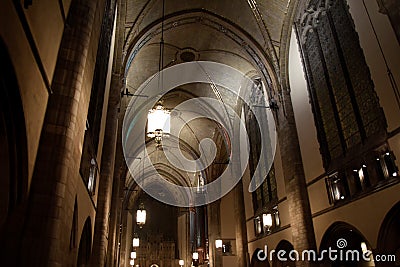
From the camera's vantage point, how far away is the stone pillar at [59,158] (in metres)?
3.55

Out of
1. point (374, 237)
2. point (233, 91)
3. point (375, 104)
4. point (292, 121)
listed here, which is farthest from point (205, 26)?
point (374, 237)

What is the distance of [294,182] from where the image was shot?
35.6ft

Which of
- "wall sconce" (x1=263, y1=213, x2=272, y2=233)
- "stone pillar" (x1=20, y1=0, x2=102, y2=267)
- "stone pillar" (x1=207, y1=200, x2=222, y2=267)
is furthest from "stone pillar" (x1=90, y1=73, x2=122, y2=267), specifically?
"stone pillar" (x1=207, y1=200, x2=222, y2=267)

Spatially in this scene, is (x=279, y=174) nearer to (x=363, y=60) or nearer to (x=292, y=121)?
(x=292, y=121)

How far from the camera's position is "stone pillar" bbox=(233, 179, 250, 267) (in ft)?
50.7

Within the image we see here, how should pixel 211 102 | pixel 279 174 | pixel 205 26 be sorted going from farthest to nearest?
1. pixel 211 102
2. pixel 205 26
3. pixel 279 174

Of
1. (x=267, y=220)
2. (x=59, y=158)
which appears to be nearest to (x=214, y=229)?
(x=267, y=220)

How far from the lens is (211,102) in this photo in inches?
710

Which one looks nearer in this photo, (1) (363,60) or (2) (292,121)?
(1) (363,60)

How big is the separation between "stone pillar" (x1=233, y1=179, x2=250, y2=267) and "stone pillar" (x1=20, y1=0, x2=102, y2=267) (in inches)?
494

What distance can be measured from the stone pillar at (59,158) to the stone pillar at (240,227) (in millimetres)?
12552

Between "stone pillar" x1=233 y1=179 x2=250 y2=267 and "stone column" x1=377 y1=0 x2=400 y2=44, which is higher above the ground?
"stone column" x1=377 y1=0 x2=400 y2=44

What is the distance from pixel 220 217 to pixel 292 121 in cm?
964

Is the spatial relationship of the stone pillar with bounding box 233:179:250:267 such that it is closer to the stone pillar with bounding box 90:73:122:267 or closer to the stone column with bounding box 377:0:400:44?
the stone pillar with bounding box 90:73:122:267
